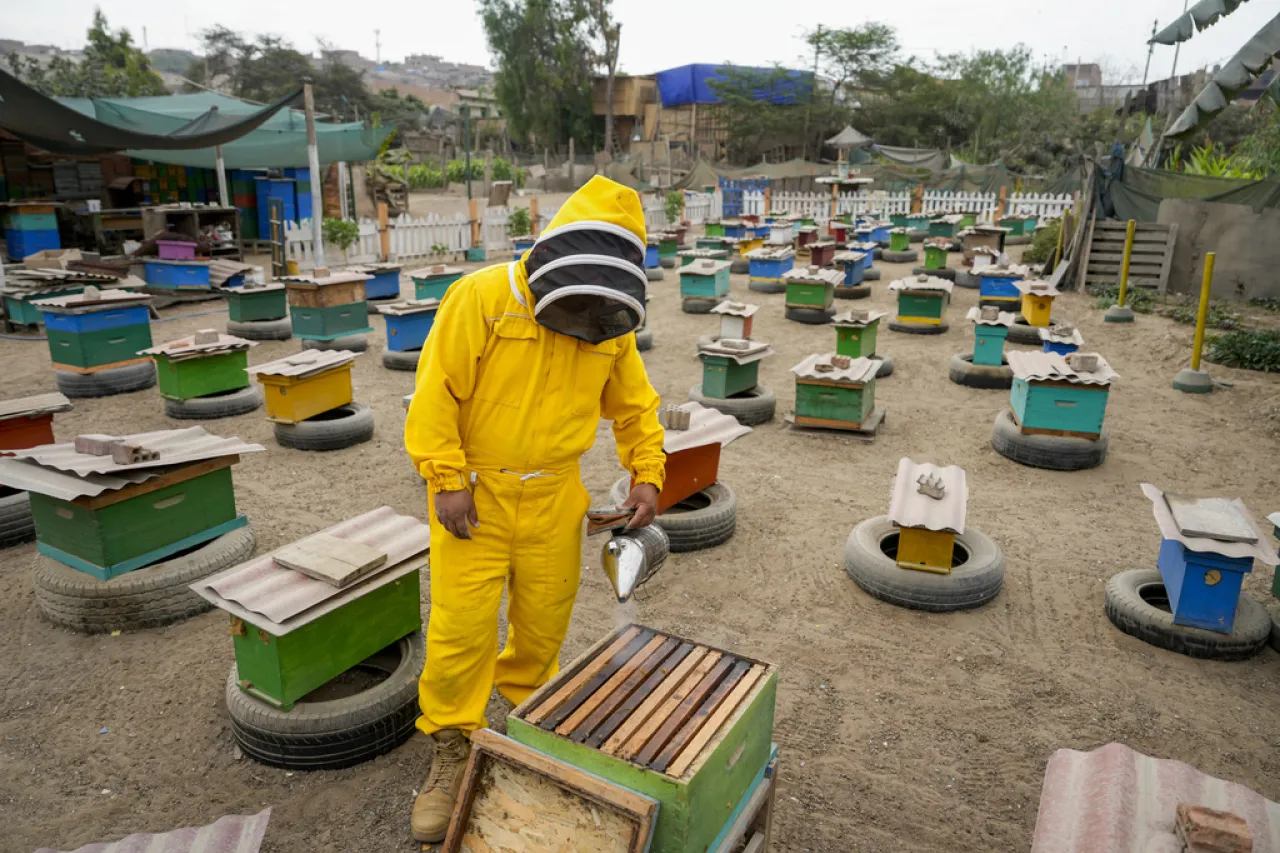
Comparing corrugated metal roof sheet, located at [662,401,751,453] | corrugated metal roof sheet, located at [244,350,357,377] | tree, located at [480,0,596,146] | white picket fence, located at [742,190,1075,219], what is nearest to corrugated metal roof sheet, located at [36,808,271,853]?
corrugated metal roof sheet, located at [662,401,751,453]

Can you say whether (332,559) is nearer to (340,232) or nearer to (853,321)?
(853,321)

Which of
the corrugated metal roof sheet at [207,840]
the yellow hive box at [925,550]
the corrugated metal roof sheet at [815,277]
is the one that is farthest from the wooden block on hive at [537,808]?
the corrugated metal roof sheet at [815,277]

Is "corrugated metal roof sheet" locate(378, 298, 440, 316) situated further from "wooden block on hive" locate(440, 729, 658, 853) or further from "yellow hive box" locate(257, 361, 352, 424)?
"wooden block on hive" locate(440, 729, 658, 853)

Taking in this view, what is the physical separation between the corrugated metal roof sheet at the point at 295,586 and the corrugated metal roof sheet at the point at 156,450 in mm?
830

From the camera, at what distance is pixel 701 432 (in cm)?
455

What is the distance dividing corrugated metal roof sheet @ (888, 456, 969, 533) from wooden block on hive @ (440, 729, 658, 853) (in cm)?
240

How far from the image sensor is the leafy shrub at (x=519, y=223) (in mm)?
15905

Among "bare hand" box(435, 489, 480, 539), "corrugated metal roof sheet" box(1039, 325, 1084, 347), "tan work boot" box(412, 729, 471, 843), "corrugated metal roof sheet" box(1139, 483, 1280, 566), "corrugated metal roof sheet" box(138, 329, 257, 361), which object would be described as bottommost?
"tan work boot" box(412, 729, 471, 843)

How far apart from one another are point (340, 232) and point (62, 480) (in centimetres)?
1081

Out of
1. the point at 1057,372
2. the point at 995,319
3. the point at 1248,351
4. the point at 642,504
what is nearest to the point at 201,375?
the point at 642,504

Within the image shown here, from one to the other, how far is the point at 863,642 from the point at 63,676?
3.28 m

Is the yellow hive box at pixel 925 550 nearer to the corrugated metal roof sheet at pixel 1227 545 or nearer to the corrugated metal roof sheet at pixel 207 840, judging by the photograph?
the corrugated metal roof sheet at pixel 1227 545

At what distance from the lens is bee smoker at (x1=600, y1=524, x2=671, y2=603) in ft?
8.13

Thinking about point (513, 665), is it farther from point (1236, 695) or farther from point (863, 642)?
point (1236, 695)
